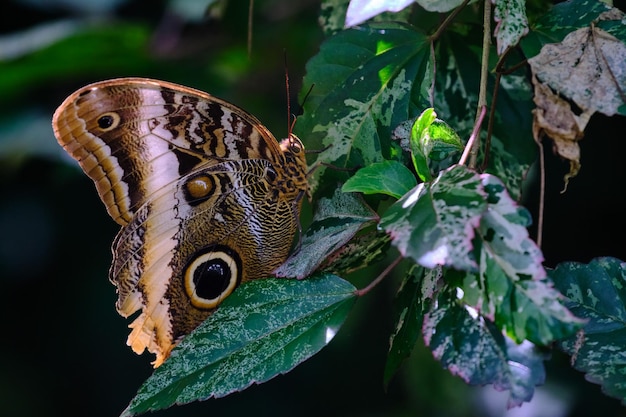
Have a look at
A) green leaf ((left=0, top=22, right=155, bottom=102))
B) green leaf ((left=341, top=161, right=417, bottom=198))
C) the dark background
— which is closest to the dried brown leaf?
green leaf ((left=341, top=161, right=417, bottom=198))

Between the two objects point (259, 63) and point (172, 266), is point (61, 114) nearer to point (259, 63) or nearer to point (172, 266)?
point (172, 266)

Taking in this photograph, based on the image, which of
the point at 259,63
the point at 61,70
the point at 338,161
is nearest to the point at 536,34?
the point at 338,161

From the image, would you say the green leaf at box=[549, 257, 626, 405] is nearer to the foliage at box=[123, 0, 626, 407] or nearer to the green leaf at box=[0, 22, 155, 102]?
the foliage at box=[123, 0, 626, 407]

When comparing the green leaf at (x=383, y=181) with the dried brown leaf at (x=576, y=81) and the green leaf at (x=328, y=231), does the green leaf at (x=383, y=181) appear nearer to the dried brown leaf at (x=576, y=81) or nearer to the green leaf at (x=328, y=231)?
the green leaf at (x=328, y=231)

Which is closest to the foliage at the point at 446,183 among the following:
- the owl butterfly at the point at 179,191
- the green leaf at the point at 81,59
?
the owl butterfly at the point at 179,191

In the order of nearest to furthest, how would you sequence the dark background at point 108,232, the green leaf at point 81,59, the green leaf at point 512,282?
1. the green leaf at point 512,282
2. the dark background at point 108,232
3. the green leaf at point 81,59

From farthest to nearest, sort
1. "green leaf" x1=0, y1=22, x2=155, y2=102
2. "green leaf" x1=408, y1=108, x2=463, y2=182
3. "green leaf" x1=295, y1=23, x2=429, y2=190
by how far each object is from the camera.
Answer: "green leaf" x1=0, y1=22, x2=155, y2=102
"green leaf" x1=295, y1=23, x2=429, y2=190
"green leaf" x1=408, y1=108, x2=463, y2=182

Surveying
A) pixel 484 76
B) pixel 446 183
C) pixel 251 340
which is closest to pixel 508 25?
pixel 484 76

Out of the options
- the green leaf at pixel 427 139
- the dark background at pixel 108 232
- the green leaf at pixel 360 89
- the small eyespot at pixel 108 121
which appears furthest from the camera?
the dark background at pixel 108 232
